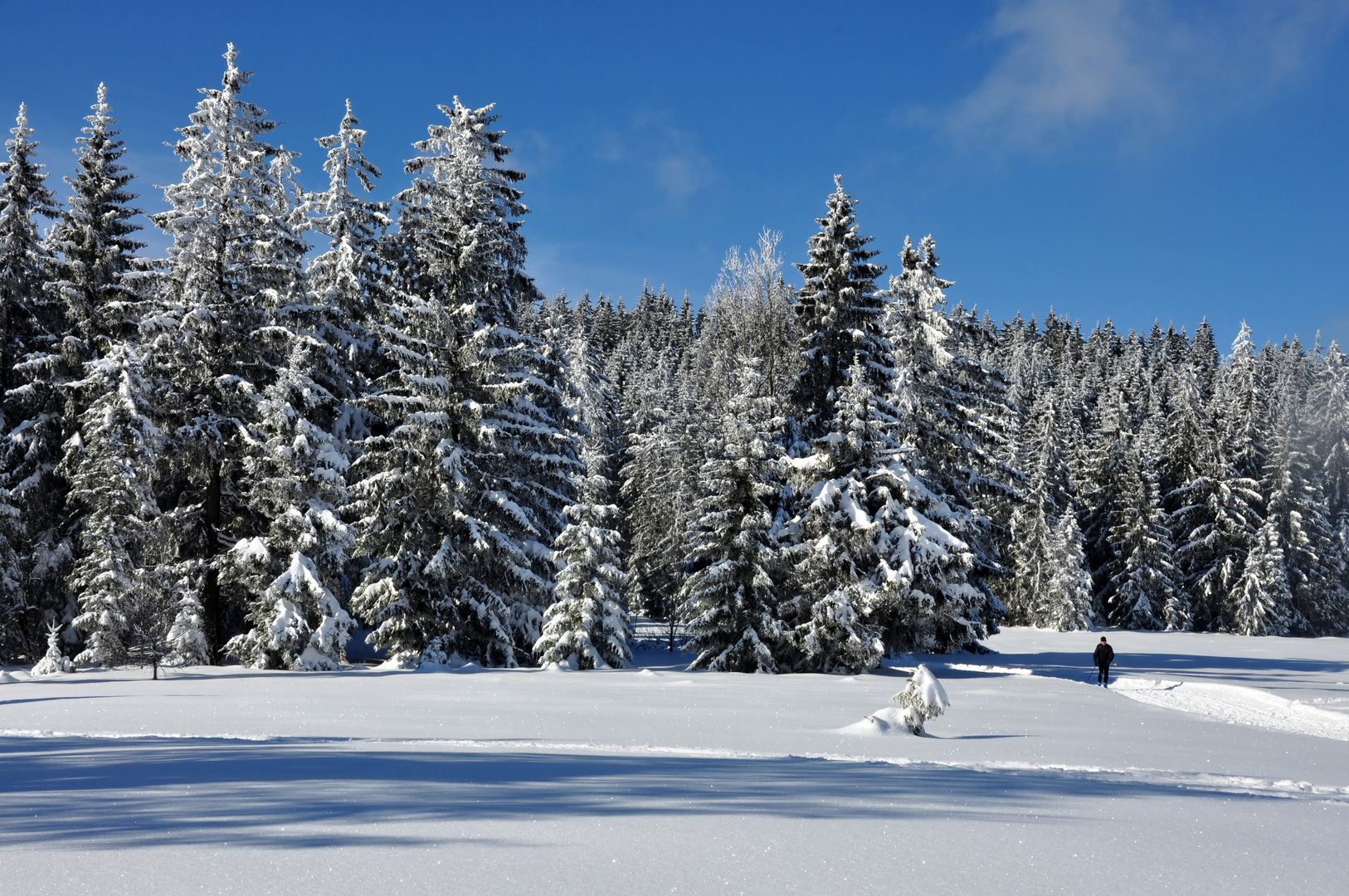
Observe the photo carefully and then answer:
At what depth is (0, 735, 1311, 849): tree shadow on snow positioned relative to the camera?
4.98m

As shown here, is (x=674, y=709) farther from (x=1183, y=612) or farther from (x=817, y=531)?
(x=1183, y=612)

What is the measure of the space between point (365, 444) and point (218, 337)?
6.00 m

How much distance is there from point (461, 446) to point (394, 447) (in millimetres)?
2148

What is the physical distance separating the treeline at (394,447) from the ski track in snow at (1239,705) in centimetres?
594

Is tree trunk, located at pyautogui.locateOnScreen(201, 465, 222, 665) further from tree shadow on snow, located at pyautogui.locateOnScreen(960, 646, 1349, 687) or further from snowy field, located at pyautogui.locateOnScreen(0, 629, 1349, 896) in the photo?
tree shadow on snow, located at pyautogui.locateOnScreen(960, 646, 1349, 687)

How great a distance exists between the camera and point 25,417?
2792 cm

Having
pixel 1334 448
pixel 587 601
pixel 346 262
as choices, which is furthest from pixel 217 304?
pixel 1334 448

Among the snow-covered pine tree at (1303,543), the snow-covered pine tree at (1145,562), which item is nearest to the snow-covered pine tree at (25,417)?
the snow-covered pine tree at (1145,562)

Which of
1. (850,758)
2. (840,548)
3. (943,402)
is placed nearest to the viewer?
(850,758)

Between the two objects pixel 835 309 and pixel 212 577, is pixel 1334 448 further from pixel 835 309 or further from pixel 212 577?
pixel 212 577

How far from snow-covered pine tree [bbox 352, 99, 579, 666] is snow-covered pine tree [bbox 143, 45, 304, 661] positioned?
12.6 ft

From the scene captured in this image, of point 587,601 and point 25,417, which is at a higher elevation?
point 25,417

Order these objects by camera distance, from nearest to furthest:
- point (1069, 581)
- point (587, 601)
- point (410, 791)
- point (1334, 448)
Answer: point (410, 791), point (587, 601), point (1069, 581), point (1334, 448)

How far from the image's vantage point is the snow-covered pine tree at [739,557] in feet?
81.6
